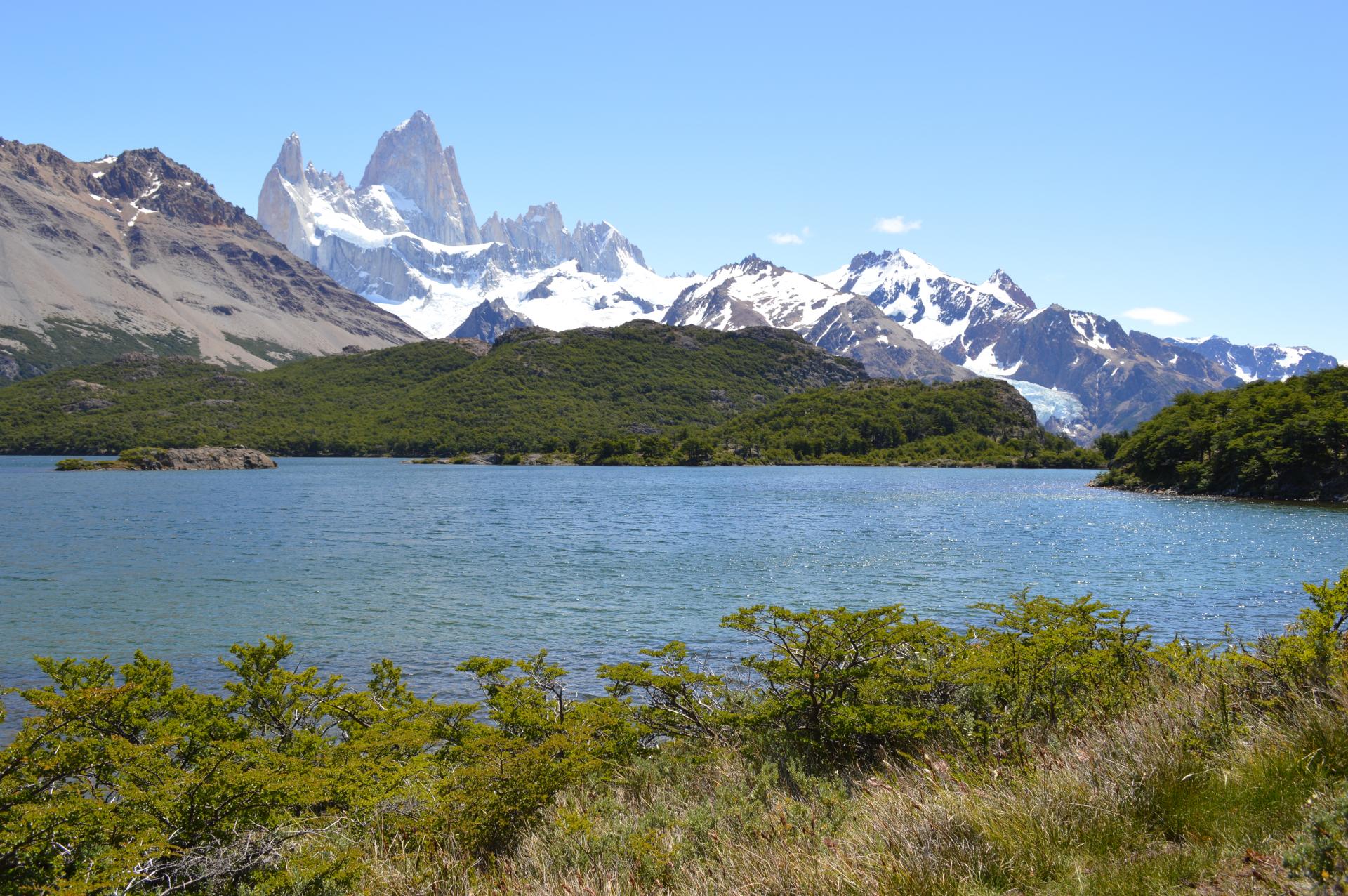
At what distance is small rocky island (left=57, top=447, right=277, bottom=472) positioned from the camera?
147875 millimetres

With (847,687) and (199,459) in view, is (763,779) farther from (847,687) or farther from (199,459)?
(199,459)

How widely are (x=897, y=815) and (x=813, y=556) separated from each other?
123 feet

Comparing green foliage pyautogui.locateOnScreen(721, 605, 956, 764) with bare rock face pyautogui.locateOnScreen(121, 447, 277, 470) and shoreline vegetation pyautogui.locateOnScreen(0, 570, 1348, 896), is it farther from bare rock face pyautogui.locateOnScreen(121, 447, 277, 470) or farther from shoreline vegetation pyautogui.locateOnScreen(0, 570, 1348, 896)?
bare rock face pyautogui.locateOnScreen(121, 447, 277, 470)

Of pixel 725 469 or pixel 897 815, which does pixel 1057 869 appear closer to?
pixel 897 815

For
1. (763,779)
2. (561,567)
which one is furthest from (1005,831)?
(561,567)

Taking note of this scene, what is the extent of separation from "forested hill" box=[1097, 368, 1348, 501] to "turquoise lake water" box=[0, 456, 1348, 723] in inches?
343

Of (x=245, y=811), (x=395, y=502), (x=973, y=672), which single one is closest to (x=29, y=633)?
(x=245, y=811)

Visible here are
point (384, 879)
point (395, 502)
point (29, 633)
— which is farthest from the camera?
point (395, 502)

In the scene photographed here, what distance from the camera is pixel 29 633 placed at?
1025 inches

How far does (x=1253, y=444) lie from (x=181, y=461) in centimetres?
16956

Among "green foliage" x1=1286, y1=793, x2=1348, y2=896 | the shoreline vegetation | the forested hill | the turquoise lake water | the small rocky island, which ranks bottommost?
the small rocky island

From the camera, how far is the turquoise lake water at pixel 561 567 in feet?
85.9

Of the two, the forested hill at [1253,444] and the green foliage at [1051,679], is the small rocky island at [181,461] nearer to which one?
the forested hill at [1253,444]

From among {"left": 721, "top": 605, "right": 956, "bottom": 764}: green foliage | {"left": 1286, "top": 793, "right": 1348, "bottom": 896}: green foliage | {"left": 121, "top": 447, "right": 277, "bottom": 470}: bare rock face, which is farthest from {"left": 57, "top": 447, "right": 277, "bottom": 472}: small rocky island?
{"left": 1286, "top": 793, "right": 1348, "bottom": 896}: green foliage
